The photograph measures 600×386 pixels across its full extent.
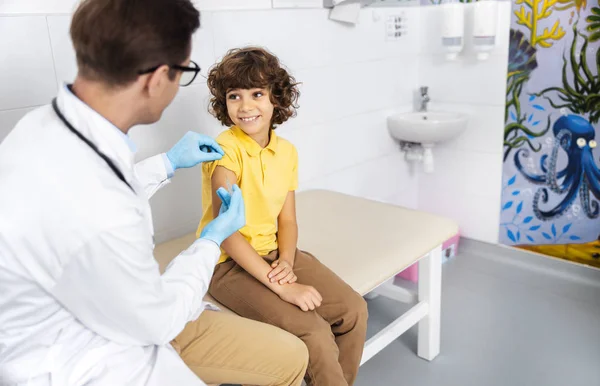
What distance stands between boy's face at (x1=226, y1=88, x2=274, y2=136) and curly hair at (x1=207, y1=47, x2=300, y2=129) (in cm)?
2

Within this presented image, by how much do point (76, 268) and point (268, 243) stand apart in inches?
31.5

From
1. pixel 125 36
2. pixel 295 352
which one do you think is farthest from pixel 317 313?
pixel 125 36

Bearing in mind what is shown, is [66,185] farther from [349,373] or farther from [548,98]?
[548,98]

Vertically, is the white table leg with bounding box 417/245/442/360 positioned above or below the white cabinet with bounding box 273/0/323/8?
below

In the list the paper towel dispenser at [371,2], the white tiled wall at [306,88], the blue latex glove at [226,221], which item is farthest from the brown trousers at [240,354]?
the paper towel dispenser at [371,2]

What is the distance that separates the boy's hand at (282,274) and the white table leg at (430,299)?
2.19ft

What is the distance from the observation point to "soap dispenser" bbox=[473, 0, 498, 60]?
2617mm

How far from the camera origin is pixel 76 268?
90cm

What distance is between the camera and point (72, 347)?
100 cm

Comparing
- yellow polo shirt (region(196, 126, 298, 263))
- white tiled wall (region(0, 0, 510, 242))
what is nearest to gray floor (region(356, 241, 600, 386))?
white tiled wall (region(0, 0, 510, 242))

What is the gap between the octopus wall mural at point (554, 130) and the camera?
2.53m

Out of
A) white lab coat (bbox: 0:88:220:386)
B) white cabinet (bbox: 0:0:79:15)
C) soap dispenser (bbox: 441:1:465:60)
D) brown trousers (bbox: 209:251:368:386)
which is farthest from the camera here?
soap dispenser (bbox: 441:1:465:60)

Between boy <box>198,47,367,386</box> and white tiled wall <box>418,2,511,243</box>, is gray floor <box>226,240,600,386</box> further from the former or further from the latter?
boy <box>198,47,367,386</box>

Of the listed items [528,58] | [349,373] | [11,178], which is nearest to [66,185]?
[11,178]
